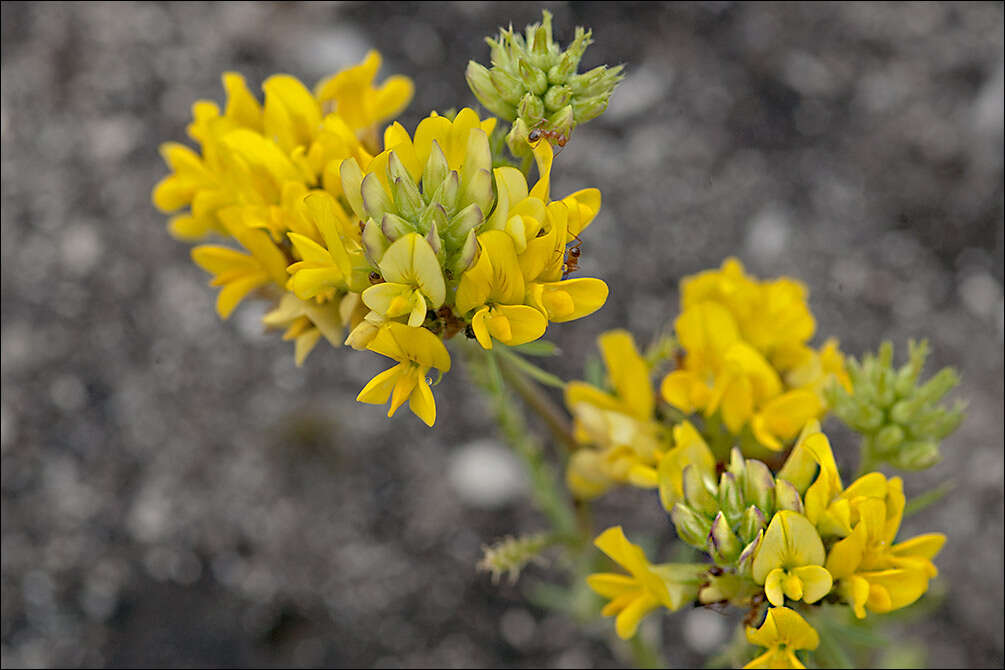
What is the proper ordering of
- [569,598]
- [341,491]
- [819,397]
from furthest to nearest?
1. [341,491]
2. [569,598]
3. [819,397]

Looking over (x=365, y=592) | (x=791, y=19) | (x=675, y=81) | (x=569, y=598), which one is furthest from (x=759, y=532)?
(x=791, y=19)

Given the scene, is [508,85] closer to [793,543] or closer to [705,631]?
[793,543]

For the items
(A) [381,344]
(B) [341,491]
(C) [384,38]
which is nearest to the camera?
(A) [381,344]

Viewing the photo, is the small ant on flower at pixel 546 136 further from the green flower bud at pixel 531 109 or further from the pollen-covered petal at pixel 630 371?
the pollen-covered petal at pixel 630 371

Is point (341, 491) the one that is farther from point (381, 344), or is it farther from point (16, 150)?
point (381, 344)

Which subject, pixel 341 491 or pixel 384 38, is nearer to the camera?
pixel 341 491

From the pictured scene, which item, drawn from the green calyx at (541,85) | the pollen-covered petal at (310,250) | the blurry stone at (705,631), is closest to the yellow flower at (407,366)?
the pollen-covered petal at (310,250)

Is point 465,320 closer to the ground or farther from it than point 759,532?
farther from it
